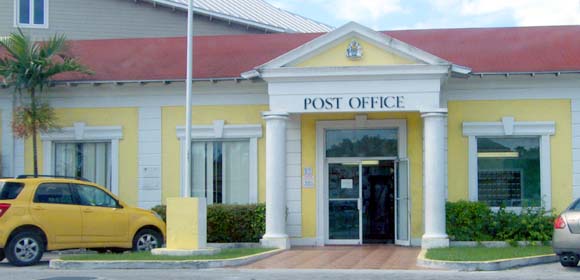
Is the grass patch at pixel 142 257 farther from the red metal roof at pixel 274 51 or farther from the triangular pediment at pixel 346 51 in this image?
the red metal roof at pixel 274 51

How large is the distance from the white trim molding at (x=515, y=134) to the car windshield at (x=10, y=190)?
1025 centimetres

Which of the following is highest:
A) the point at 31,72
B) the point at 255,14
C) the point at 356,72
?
the point at 255,14

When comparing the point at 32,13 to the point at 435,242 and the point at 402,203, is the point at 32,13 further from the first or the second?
the point at 435,242

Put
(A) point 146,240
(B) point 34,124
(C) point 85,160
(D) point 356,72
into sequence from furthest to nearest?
1. (C) point 85,160
2. (B) point 34,124
3. (D) point 356,72
4. (A) point 146,240

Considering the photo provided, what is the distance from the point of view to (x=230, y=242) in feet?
69.5

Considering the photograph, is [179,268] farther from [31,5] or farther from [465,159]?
[31,5]

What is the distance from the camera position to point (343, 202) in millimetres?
21750

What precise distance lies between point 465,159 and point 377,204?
7.77 feet

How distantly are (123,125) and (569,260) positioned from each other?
1161 centimetres

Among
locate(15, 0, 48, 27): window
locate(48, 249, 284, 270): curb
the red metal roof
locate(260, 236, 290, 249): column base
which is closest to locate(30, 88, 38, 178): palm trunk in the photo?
the red metal roof

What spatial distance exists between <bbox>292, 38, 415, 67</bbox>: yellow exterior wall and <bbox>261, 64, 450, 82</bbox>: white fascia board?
230 mm

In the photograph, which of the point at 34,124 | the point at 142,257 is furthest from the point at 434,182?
the point at 34,124

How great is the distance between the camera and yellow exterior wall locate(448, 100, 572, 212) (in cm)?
2102

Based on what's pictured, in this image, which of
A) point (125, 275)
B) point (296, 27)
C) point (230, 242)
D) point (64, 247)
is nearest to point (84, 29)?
point (296, 27)
